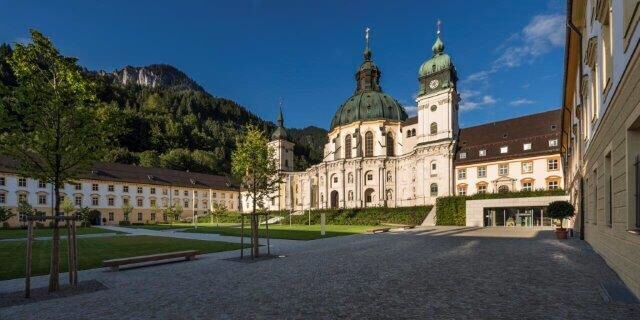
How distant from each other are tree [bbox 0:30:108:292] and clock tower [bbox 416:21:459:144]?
5480cm

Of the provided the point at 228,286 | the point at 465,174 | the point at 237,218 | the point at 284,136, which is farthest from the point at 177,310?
the point at 284,136

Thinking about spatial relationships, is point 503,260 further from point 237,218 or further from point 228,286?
point 237,218

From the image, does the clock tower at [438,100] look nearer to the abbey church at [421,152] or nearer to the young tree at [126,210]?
the abbey church at [421,152]

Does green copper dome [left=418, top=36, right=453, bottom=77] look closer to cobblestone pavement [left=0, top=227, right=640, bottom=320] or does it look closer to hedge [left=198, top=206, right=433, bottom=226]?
hedge [left=198, top=206, right=433, bottom=226]

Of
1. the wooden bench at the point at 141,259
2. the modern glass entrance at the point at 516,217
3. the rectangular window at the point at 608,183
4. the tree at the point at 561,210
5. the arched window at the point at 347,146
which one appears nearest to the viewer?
the rectangular window at the point at 608,183

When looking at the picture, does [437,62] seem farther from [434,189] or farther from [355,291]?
[355,291]

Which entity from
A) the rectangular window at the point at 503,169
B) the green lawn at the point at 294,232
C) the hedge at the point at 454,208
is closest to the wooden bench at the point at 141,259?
the green lawn at the point at 294,232

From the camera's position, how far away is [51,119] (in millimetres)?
10914

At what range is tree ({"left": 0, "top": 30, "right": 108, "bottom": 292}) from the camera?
1024cm

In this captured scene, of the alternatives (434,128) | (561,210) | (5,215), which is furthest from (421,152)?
(5,215)

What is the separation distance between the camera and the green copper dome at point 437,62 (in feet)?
205

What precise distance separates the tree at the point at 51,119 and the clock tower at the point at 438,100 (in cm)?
5480

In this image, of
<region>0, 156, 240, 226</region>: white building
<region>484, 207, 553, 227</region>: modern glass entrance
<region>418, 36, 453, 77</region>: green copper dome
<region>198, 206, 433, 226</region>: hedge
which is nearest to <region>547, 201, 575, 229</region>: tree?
<region>484, 207, 553, 227</region>: modern glass entrance

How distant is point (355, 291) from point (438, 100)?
57425 mm
